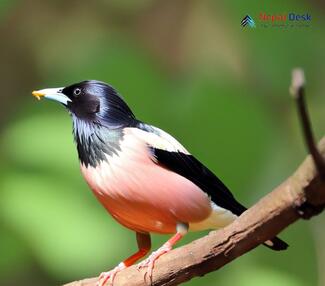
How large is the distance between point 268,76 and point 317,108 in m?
0.16

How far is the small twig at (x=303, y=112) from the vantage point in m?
0.85

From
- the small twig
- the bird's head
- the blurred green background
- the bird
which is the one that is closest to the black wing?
the bird

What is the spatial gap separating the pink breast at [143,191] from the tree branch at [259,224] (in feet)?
0.36

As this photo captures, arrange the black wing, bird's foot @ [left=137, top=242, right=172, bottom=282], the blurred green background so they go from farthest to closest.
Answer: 1. the blurred green background
2. the black wing
3. bird's foot @ [left=137, top=242, right=172, bottom=282]

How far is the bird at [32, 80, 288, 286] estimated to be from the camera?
1.43 m

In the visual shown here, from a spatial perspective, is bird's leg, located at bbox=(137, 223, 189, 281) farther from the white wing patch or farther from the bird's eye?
the bird's eye

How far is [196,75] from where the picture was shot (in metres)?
2.03

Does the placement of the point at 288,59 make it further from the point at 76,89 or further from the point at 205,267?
the point at 205,267

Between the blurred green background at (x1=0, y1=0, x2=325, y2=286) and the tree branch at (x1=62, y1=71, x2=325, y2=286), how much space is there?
16.3 inches

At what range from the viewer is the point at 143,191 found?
1.42 meters

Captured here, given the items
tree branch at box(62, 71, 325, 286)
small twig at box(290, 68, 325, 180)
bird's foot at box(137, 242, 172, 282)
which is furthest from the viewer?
bird's foot at box(137, 242, 172, 282)

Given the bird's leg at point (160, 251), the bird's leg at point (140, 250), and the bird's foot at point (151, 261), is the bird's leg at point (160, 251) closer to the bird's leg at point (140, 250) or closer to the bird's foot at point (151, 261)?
the bird's foot at point (151, 261)

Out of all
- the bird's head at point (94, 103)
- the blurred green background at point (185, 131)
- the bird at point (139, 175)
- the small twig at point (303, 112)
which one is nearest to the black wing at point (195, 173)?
the bird at point (139, 175)

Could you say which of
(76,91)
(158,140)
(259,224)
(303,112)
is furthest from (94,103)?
(303,112)
